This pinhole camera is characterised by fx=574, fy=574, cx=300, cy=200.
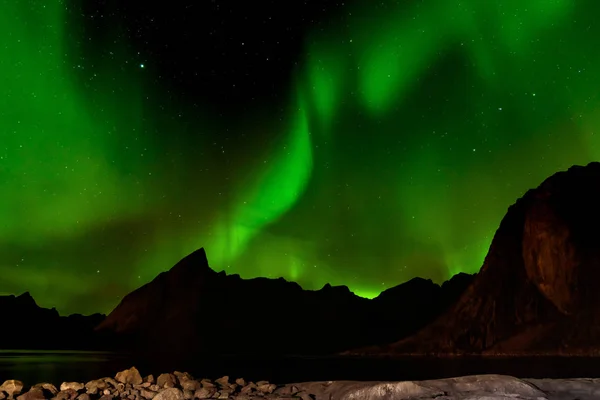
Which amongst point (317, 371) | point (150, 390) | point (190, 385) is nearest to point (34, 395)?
point (150, 390)

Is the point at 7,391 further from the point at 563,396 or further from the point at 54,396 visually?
the point at 563,396

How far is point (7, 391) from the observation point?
1131 inches

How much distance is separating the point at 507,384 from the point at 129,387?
1912 centimetres

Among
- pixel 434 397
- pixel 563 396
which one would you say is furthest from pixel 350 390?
pixel 563 396

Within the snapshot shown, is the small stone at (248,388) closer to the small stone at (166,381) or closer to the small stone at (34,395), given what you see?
the small stone at (166,381)

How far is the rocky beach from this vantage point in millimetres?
21641

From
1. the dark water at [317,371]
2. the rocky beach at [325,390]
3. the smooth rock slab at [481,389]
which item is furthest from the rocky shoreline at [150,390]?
the dark water at [317,371]

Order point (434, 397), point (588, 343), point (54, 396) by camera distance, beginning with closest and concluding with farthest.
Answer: point (434, 397), point (54, 396), point (588, 343)

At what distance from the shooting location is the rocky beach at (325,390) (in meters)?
21.6

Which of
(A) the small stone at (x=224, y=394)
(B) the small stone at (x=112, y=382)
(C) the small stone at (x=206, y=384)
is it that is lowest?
(A) the small stone at (x=224, y=394)

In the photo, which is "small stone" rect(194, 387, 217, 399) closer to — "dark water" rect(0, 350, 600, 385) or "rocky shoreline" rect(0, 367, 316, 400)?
"rocky shoreline" rect(0, 367, 316, 400)

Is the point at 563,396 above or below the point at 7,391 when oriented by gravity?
below

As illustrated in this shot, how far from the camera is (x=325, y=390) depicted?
1065 inches

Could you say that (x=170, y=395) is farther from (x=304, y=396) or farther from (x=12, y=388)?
(x=12, y=388)
